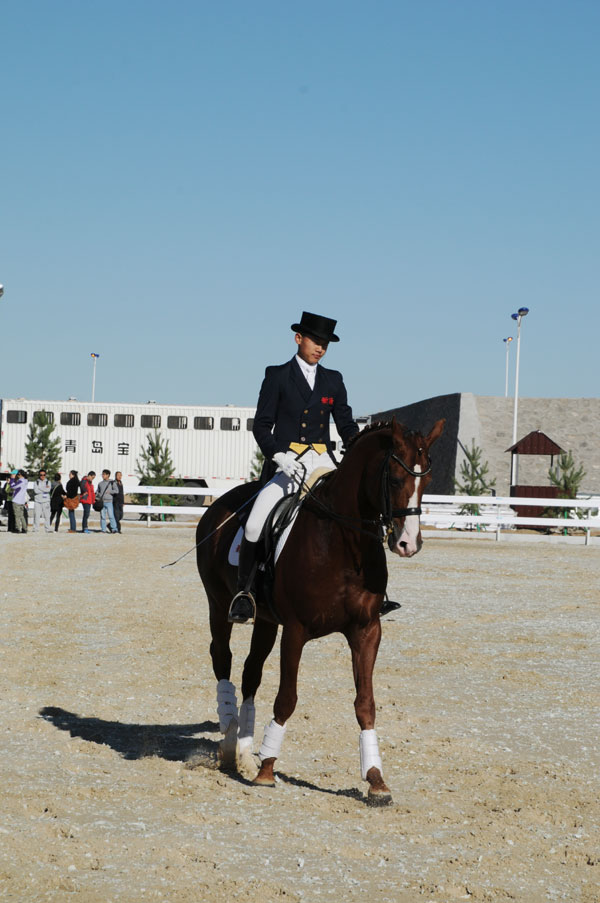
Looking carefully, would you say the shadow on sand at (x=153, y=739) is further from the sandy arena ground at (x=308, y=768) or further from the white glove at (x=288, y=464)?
the white glove at (x=288, y=464)

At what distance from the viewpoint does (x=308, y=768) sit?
690 cm

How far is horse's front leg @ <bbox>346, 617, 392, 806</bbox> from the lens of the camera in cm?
604

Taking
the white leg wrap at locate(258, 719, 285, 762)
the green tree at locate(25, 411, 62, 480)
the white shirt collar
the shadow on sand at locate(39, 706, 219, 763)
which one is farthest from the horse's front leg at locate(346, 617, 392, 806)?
the green tree at locate(25, 411, 62, 480)

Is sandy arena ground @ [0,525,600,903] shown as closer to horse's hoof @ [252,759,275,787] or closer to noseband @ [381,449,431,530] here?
horse's hoof @ [252,759,275,787]

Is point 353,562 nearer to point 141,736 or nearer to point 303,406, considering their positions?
point 303,406

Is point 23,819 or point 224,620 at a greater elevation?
point 224,620

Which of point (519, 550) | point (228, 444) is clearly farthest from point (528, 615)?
point (228, 444)

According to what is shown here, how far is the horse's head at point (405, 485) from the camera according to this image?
570 centimetres

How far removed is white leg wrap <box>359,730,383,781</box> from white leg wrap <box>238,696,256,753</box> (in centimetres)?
103

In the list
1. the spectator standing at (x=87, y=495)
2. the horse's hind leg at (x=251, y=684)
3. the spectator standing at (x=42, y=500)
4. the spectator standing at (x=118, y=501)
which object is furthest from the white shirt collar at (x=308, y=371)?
the spectator standing at (x=42, y=500)

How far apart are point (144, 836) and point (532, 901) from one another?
6.32 feet

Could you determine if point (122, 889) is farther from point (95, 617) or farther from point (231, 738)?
point (95, 617)

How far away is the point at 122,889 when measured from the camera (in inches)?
176

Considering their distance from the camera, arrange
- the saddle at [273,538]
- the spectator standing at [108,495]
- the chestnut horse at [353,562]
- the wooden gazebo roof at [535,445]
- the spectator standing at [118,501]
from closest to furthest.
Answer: the chestnut horse at [353,562], the saddle at [273,538], the spectator standing at [108,495], the spectator standing at [118,501], the wooden gazebo roof at [535,445]
